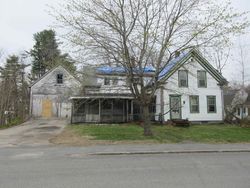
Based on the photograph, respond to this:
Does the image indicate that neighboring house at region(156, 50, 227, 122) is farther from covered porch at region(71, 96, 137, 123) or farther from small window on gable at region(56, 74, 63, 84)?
small window on gable at region(56, 74, 63, 84)

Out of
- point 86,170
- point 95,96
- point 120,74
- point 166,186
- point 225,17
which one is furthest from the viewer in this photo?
point 95,96

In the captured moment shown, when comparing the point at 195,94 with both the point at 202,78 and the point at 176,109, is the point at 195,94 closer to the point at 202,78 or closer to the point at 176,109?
the point at 202,78

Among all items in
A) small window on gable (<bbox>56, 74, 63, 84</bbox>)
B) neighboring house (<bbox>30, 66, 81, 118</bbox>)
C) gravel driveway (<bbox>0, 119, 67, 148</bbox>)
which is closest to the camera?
gravel driveway (<bbox>0, 119, 67, 148</bbox>)

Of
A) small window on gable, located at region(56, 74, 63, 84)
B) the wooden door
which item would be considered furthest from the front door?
the wooden door

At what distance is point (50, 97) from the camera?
40281mm

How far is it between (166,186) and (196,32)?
13.2m

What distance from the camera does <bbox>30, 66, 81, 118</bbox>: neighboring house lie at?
3994cm

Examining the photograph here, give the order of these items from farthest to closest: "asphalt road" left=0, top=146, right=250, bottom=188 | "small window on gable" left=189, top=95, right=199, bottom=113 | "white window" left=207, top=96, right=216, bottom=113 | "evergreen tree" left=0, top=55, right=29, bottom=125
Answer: "white window" left=207, top=96, right=216, bottom=113
"evergreen tree" left=0, top=55, right=29, bottom=125
"small window on gable" left=189, top=95, right=199, bottom=113
"asphalt road" left=0, top=146, right=250, bottom=188

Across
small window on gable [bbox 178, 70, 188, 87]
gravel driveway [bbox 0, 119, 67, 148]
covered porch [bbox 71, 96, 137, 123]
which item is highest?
small window on gable [bbox 178, 70, 188, 87]

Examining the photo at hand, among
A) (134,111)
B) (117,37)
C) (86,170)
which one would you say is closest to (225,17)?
(117,37)

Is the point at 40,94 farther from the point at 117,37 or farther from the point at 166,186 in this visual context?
the point at 166,186

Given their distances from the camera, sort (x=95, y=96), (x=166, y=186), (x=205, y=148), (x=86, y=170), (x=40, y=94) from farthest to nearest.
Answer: (x=40, y=94) → (x=95, y=96) → (x=205, y=148) → (x=86, y=170) → (x=166, y=186)

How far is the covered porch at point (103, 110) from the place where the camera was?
32125 mm

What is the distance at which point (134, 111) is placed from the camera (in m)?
34.1
